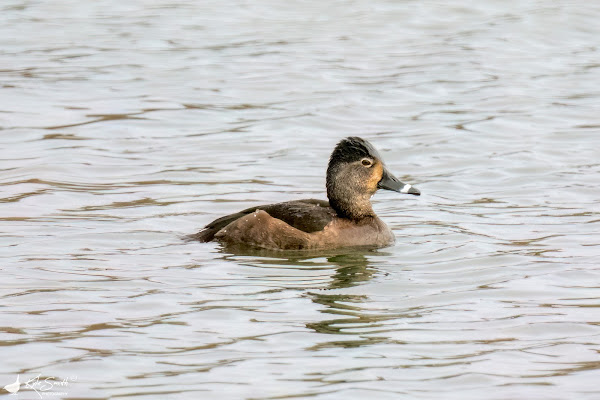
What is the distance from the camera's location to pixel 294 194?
12266mm

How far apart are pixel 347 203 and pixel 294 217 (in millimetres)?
552

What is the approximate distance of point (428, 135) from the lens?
14.6 m

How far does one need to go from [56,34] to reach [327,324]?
1294 cm

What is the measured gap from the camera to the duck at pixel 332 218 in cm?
999

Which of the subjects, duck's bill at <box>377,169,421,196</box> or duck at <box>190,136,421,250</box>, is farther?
duck's bill at <box>377,169,421,196</box>

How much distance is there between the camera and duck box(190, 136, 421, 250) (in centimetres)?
999

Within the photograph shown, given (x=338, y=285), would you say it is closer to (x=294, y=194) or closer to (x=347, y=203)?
(x=347, y=203)

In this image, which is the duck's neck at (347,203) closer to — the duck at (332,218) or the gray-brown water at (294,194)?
the duck at (332,218)

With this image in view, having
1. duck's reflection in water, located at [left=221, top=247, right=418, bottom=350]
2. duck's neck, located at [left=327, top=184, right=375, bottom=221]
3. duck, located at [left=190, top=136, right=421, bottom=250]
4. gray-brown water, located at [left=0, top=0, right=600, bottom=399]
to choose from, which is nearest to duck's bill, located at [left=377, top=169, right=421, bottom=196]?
duck, located at [left=190, top=136, right=421, bottom=250]

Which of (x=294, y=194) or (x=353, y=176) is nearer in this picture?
(x=353, y=176)

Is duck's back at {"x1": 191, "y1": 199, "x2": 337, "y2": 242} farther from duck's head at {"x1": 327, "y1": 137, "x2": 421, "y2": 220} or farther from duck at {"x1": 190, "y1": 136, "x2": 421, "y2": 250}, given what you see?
duck's head at {"x1": 327, "y1": 137, "x2": 421, "y2": 220}

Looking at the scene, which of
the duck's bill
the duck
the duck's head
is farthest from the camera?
the duck's bill

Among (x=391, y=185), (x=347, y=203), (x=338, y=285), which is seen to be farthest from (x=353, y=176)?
(x=338, y=285)

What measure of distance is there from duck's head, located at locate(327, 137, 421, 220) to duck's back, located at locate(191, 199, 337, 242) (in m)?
0.14
